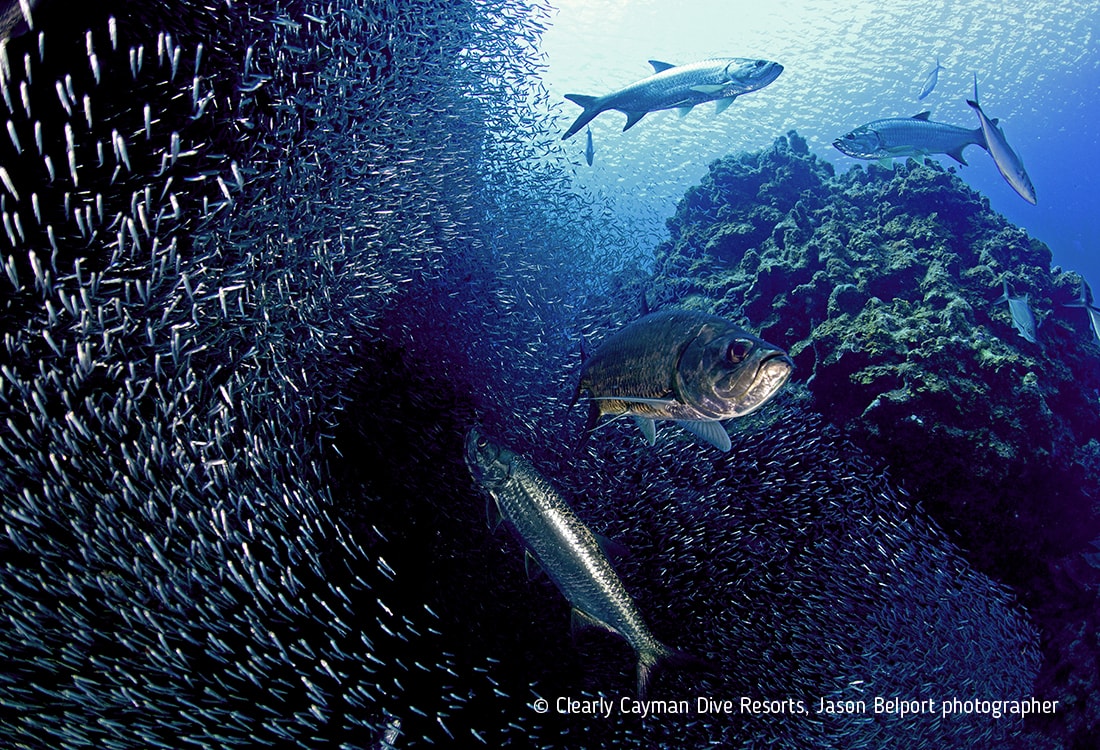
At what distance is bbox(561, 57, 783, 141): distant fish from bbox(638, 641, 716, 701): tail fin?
198 inches

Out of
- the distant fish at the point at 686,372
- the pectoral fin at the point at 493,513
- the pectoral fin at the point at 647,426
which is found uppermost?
the distant fish at the point at 686,372

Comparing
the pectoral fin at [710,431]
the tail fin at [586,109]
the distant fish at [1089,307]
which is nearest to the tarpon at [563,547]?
the pectoral fin at [710,431]

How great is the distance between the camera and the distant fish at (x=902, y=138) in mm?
6105

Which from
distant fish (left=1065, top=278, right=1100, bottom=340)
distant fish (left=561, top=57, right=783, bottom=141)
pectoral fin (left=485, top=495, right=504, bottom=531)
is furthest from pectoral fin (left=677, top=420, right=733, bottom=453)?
distant fish (left=1065, top=278, right=1100, bottom=340)

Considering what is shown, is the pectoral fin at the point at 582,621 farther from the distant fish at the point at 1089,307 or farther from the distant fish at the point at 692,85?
the distant fish at the point at 1089,307

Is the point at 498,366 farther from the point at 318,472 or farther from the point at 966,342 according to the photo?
the point at 966,342

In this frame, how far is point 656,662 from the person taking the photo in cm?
316

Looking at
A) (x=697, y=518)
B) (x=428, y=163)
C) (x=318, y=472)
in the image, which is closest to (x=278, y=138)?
(x=428, y=163)

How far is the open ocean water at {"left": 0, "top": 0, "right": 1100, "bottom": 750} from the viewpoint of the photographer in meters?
3.32

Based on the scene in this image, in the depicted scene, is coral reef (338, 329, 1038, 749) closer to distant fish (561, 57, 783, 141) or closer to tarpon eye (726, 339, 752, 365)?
tarpon eye (726, 339, 752, 365)

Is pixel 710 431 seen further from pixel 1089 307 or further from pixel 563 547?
pixel 1089 307

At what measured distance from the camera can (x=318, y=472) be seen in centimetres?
441

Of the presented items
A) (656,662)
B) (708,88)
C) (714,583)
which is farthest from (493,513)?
(708,88)

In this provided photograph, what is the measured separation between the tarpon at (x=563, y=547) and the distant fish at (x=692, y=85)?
413 centimetres
